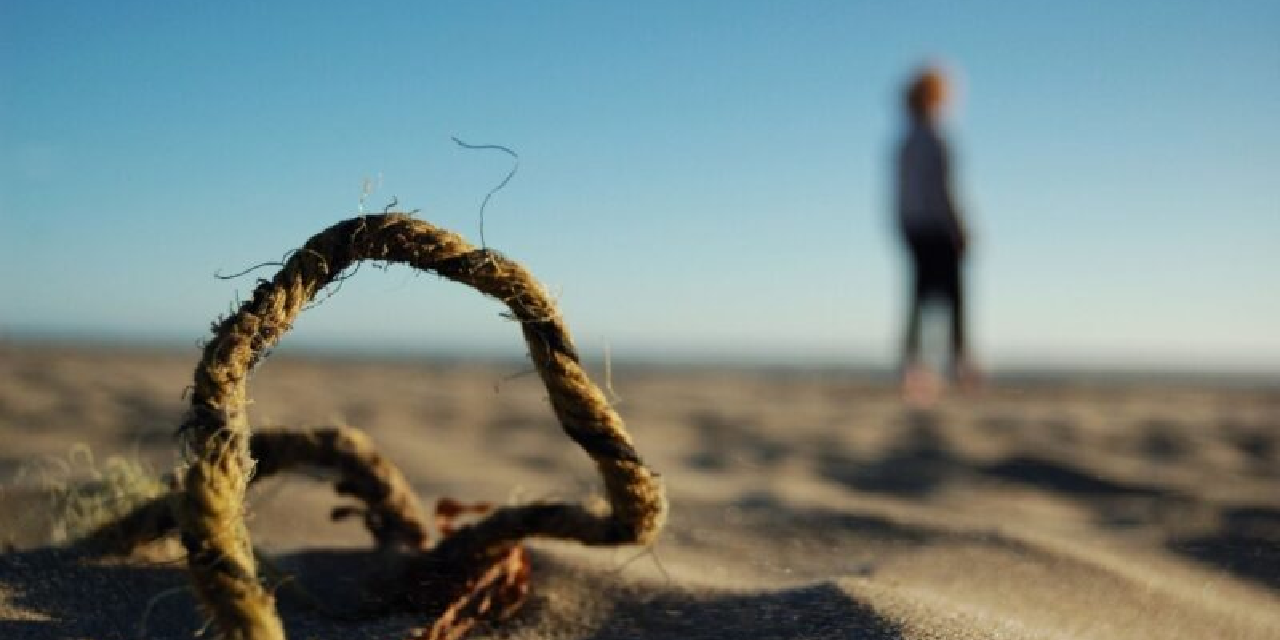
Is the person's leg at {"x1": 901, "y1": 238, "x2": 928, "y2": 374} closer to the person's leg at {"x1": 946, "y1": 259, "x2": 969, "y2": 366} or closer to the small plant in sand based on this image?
the person's leg at {"x1": 946, "y1": 259, "x2": 969, "y2": 366}

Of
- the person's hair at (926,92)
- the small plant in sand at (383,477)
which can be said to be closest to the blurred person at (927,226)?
the person's hair at (926,92)

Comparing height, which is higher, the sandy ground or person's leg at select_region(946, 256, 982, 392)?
person's leg at select_region(946, 256, 982, 392)

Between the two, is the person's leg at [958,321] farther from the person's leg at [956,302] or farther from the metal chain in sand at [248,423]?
the metal chain in sand at [248,423]

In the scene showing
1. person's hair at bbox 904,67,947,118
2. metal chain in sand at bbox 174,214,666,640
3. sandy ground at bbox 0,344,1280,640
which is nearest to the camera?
metal chain in sand at bbox 174,214,666,640

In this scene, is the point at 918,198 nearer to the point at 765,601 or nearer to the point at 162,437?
the point at 162,437

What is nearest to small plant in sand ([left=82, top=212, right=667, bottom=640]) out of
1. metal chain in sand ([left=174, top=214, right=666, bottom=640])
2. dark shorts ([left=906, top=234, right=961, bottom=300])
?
metal chain in sand ([left=174, top=214, right=666, bottom=640])

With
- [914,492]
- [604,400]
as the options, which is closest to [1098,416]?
[914,492]
